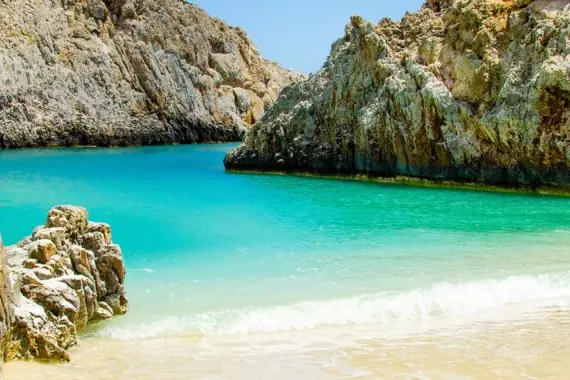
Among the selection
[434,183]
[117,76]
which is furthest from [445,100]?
[117,76]

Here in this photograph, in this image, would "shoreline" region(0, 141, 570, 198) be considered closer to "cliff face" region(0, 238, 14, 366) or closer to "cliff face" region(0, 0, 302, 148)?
"cliff face" region(0, 238, 14, 366)

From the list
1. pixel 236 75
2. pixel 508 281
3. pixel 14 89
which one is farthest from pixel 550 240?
pixel 236 75

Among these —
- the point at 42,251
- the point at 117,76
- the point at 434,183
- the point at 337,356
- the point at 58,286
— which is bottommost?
the point at 337,356

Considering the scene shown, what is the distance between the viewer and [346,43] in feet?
102

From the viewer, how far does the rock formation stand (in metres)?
6.75

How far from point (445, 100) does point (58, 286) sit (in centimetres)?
1980

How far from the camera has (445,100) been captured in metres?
24.9

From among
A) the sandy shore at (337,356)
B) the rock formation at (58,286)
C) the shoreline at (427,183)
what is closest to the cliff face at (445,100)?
the shoreline at (427,183)

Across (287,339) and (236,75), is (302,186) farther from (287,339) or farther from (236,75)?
(236,75)

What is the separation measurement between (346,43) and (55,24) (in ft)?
169

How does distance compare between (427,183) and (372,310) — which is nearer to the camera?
(372,310)

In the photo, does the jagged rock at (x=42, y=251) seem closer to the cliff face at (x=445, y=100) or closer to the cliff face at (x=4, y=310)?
the cliff face at (x=4, y=310)

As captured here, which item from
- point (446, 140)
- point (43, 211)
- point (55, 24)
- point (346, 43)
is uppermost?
point (55, 24)

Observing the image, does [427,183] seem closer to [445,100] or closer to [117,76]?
[445,100]
